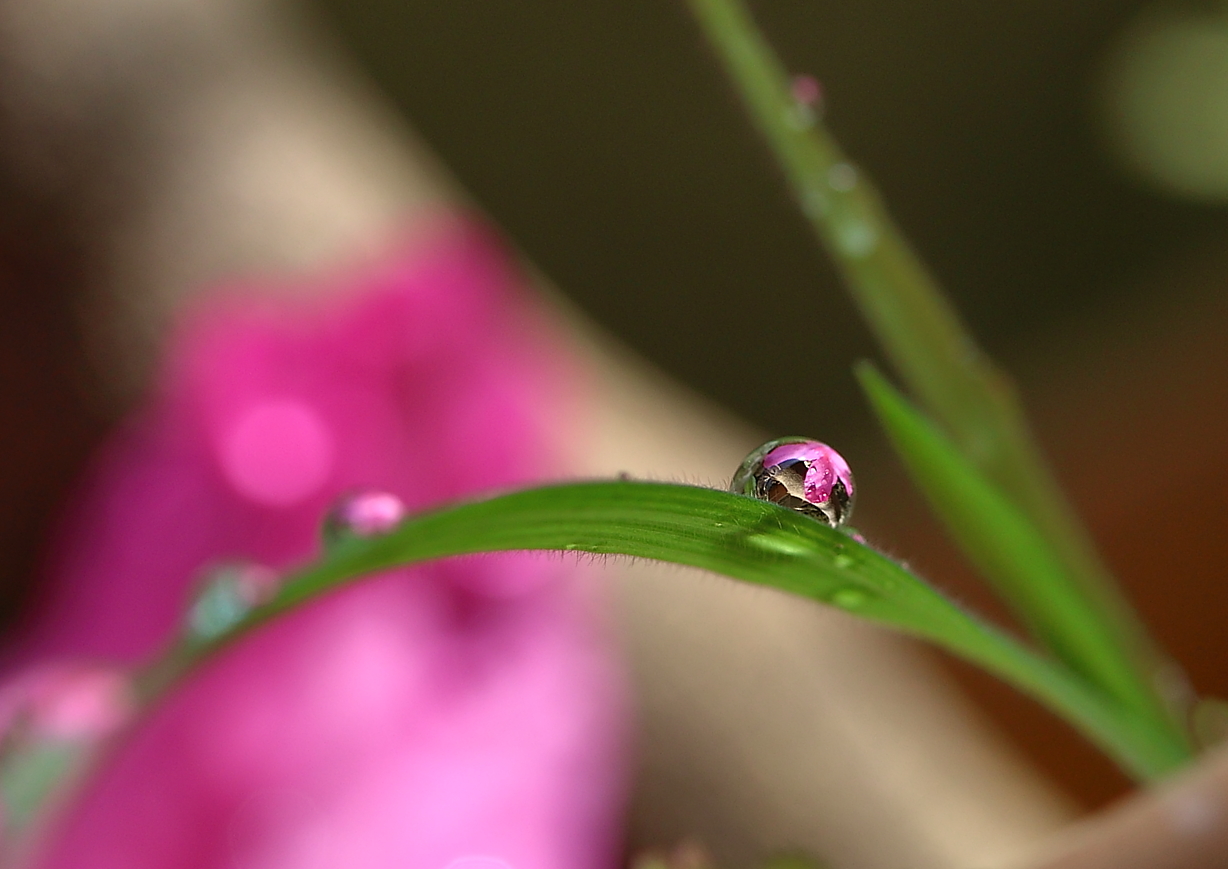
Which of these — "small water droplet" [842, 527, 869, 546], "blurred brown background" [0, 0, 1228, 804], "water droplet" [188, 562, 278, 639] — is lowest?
"water droplet" [188, 562, 278, 639]

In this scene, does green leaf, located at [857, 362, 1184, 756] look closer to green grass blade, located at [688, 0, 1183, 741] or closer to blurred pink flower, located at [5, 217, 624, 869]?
green grass blade, located at [688, 0, 1183, 741]

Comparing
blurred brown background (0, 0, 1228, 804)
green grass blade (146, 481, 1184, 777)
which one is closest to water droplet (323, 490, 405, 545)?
green grass blade (146, 481, 1184, 777)

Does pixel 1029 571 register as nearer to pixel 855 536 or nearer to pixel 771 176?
pixel 855 536

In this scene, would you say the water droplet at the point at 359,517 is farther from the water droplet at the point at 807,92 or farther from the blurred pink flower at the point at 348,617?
the blurred pink flower at the point at 348,617

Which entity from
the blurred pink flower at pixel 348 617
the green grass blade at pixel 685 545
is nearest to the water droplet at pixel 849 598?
the green grass blade at pixel 685 545

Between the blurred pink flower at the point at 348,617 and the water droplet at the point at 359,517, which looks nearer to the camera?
the water droplet at the point at 359,517

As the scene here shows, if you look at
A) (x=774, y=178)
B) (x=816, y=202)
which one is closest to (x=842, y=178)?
(x=816, y=202)
